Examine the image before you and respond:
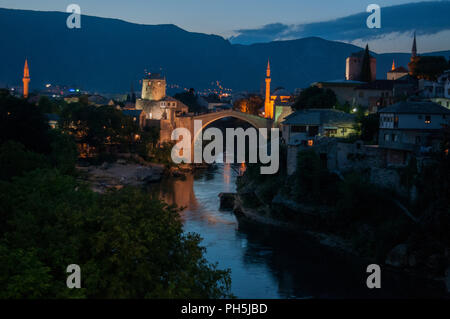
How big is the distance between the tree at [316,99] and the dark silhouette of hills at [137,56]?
334 ft

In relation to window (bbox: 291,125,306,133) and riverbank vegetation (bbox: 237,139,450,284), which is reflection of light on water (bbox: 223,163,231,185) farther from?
riverbank vegetation (bbox: 237,139,450,284)

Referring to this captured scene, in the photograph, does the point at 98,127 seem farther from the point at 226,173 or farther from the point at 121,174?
the point at 226,173

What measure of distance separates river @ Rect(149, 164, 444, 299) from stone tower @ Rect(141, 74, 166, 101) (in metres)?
26.8

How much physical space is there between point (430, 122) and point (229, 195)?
10.5m

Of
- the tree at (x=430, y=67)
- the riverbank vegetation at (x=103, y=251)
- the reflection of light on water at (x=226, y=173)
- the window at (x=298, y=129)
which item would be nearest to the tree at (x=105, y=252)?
the riverbank vegetation at (x=103, y=251)

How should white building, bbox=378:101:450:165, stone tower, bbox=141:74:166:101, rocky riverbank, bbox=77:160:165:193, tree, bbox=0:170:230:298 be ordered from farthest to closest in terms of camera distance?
stone tower, bbox=141:74:166:101
rocky riverbank, bbox=77:160:165:193
white building, bbox=378:101:450:165
tree, bbox=0:170:230:298

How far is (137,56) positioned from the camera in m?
163

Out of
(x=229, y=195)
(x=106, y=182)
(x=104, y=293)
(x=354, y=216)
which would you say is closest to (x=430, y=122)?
(x=354, y=216)

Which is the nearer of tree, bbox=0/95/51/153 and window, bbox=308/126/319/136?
tree, bbox=0/95/51/153

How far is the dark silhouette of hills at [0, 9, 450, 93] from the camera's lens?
139625 millimetres

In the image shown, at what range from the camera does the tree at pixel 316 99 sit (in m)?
31.4

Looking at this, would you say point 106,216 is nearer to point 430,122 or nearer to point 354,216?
point 354,216

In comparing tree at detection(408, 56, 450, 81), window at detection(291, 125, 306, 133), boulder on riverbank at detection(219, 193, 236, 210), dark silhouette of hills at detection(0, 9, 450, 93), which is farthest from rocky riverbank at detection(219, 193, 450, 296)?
dark silhouette of hills at detection(0, 9, 450, 93)
